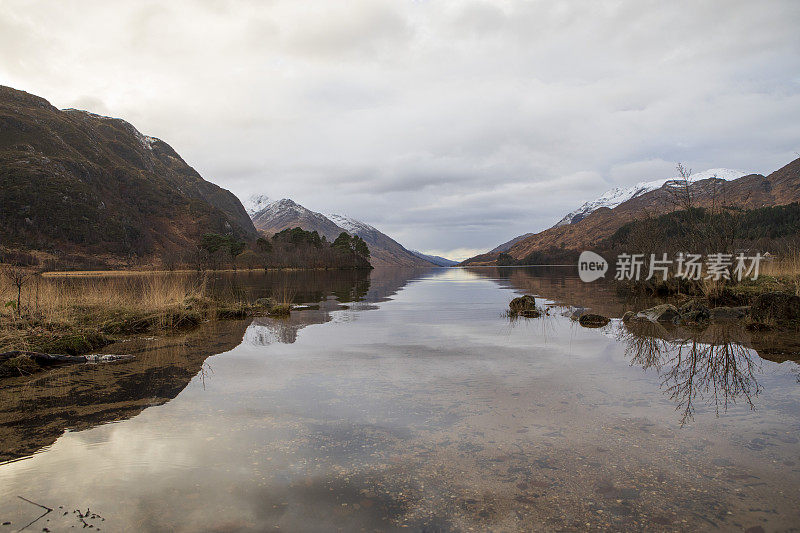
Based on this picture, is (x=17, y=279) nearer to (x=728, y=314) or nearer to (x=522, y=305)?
(x=522, y=305)

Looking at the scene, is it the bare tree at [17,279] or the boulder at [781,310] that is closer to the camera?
the bare tree at [17,279]

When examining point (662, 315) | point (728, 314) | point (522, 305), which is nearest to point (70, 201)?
point (522, 305)

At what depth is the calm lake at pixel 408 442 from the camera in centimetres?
449

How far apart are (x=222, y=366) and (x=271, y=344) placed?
304 centimetres

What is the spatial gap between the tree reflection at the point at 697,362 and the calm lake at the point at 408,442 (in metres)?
0.08

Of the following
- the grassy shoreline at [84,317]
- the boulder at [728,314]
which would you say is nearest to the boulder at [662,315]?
the boulder at [728,314]

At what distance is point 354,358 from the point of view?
1207 centimetres

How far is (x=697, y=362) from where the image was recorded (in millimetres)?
11055

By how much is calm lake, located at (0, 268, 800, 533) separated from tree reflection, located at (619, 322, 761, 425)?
0.27 ft

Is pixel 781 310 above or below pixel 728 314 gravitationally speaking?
above

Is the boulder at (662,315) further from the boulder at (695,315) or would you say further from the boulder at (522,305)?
the boulder at (522,305)

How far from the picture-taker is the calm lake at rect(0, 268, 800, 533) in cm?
449

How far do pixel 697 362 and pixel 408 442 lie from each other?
890 cm

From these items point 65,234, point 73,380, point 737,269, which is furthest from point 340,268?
point 73,380
